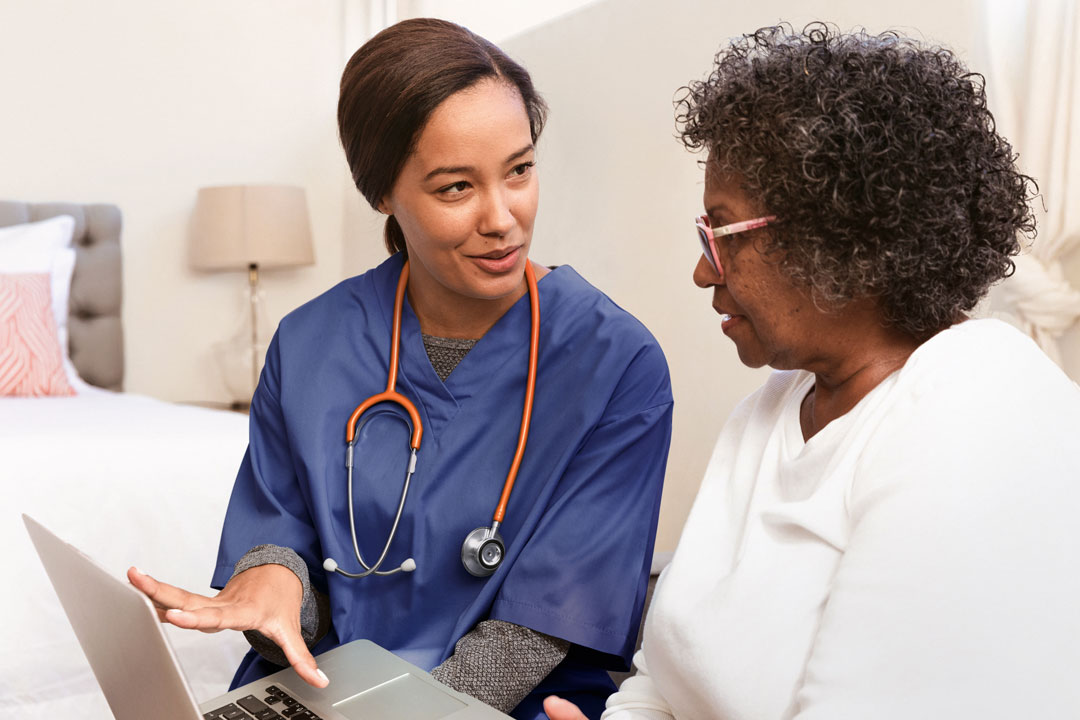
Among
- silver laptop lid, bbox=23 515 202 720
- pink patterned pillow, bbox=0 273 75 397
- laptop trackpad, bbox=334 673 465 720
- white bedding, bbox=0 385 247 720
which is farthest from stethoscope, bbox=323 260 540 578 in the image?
pink patterned pillow, bbox=0 273 75 397

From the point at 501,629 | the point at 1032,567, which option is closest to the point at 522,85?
the point at 501,629

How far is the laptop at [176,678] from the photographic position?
701mm

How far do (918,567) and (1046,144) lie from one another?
3.47ft

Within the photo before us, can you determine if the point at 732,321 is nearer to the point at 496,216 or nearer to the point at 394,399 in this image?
the point at 496,216

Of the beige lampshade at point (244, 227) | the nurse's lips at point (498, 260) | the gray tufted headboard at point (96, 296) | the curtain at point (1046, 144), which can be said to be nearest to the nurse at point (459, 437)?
the nurse's lips at point (498, 260)

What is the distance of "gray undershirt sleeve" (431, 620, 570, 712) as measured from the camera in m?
1.06

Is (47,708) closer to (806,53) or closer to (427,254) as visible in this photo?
(427,254)

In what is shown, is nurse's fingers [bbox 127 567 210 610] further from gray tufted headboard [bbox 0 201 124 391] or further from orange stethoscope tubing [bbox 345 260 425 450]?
gray tufted headboard [bbox 0 201 124 391]

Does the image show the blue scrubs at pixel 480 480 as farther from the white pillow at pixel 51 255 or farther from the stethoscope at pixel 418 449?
the white pillow at pixel 51 255

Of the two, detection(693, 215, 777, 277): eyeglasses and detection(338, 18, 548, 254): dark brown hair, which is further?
detection(338, 18, 548, 254): dark brown hair

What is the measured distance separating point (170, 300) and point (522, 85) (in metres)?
2.60

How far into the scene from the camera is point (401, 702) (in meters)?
0.90

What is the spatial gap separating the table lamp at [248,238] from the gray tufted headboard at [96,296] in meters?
0.27

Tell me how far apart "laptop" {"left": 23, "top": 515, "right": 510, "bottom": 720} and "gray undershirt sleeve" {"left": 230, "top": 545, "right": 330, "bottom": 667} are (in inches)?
6.1
